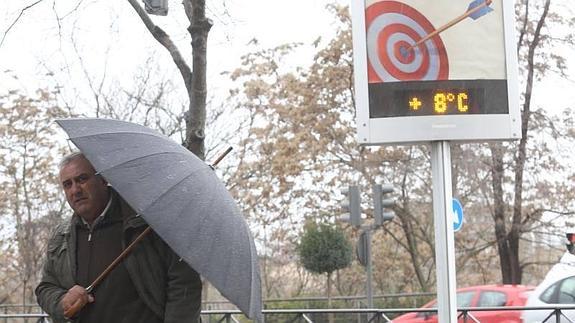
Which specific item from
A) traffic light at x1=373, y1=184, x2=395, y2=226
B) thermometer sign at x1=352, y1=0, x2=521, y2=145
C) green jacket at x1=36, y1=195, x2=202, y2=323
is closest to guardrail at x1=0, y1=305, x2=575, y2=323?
traffic light at x1=373, y1=184, x2=395, y2=226

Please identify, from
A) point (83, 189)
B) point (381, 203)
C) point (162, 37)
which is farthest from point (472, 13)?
point (381, 203)

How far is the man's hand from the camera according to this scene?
4.46m

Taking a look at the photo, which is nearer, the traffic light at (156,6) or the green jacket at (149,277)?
the green jacket at (149,277)

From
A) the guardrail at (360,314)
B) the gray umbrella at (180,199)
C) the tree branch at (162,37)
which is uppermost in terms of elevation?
the tree branch at (162,37)

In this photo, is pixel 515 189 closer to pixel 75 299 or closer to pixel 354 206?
pixel 354 206

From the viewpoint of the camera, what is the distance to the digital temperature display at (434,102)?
267 inches

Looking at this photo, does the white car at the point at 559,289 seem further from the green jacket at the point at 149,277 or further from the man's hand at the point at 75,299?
the man's hand at the point at 75,299

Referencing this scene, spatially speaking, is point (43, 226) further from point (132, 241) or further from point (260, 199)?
point (132, 241)

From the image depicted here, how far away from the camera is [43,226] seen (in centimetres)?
3112

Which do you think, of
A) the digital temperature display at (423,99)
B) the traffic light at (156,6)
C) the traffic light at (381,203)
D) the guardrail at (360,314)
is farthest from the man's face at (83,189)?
the traffic light at (381,203)

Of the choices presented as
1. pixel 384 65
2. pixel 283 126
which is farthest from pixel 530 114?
pixel 384 65

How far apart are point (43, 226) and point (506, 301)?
65.2ft

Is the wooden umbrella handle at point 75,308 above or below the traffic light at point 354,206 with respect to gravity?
below

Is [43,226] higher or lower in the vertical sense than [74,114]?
lower
